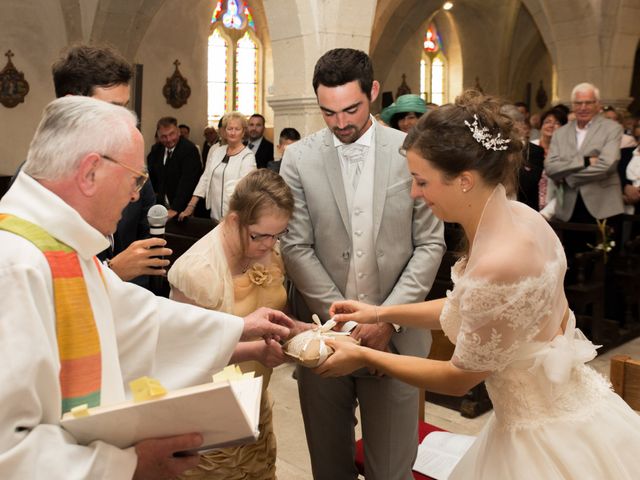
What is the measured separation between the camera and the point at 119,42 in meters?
12.1

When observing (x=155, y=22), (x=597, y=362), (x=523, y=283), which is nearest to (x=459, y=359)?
(x=523, y=283)

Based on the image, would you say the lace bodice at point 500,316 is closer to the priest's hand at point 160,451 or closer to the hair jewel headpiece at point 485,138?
the hair jewel headpiece at point 485,138

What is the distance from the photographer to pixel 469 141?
209cm

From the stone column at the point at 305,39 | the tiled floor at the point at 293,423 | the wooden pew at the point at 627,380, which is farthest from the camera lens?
the stone column at the point at 305,39

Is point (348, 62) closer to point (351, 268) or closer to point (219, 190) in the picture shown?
point (351, 268)

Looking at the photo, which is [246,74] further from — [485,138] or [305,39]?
Answer: [485,138]

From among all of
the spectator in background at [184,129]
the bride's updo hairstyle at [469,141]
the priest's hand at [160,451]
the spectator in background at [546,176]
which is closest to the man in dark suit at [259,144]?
the spectator in background at [546,176]

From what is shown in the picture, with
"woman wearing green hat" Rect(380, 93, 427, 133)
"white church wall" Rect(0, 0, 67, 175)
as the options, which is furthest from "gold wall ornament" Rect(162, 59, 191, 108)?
"woman wearing green hat" Rect(380, 93, 427, 133)

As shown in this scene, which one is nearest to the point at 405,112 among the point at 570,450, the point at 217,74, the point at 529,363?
the point at 529,363

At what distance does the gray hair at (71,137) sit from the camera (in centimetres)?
167

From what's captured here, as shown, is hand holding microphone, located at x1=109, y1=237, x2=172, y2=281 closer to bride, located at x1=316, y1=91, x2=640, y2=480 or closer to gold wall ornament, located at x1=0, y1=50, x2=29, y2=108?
bride, located at x1=316, y1=91, x2=640, y2=480

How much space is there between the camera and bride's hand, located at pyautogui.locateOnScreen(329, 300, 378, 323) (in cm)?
261

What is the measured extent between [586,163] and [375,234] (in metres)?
4.01

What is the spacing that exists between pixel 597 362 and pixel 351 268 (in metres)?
3.64
